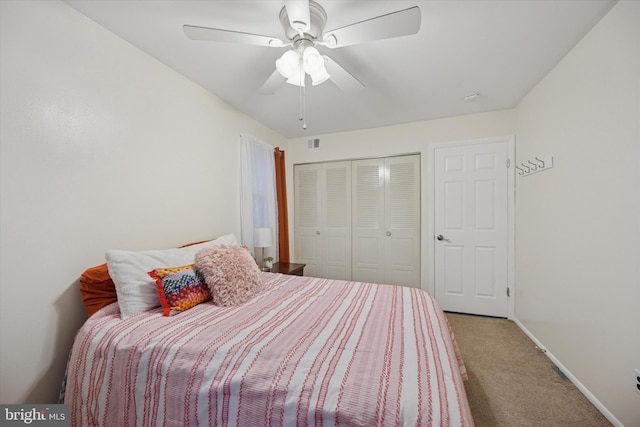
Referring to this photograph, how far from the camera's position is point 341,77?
1.64 metres

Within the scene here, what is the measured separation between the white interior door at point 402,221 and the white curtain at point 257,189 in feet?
5.27

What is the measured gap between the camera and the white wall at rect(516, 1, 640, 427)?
50.8 inches

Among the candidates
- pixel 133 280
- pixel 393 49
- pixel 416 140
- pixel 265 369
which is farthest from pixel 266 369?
pixel 416 140

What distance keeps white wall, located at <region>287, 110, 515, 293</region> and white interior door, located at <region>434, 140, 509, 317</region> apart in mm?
130

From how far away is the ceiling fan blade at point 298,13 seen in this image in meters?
1.11

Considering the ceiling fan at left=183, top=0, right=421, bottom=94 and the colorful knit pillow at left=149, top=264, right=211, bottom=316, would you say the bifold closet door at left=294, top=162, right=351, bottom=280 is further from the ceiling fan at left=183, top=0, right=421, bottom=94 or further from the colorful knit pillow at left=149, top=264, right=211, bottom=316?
the colorful knit pillow at left=149, top=264, right=211, bottom=316

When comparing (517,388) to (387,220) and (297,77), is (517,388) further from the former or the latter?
(297,77)

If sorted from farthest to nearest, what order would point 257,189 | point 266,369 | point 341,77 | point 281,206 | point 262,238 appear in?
point 281,206
point 257,189
point 262,238
point 341,77
point 266,369

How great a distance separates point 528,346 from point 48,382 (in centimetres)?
360

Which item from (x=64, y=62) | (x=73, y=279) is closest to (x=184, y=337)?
(x=73, y=279)

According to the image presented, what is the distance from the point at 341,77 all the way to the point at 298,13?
547 mm

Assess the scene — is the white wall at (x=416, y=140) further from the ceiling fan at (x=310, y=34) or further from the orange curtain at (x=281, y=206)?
the ceiling fan at (x=310, y=34)

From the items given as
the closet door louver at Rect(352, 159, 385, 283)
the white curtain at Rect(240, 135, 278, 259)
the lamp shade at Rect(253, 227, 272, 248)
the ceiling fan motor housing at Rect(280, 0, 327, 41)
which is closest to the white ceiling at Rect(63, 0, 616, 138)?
the ceiling fan motor housing at Rect(280, 0, 327, 41)

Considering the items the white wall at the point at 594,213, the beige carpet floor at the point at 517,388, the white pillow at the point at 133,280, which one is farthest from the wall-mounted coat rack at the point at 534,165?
the white pillow at the point at 133,280
